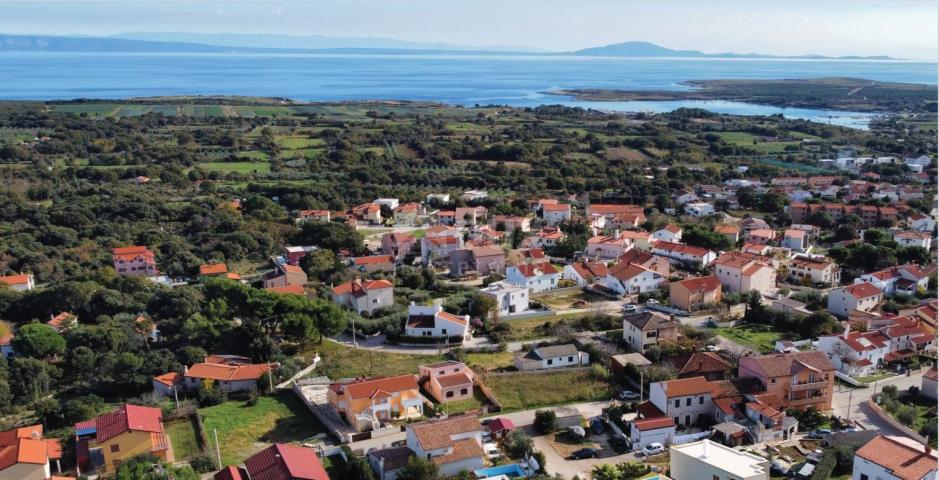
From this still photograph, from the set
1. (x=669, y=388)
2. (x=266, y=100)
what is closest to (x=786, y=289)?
(x=669, y=388)

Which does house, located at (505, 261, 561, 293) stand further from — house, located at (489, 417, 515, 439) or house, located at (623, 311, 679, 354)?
house, located at (489, 417, 515, 439)

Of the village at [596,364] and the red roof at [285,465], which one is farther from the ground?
the red roof at [285,465]

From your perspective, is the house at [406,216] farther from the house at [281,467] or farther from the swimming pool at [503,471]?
the house at [281,467]

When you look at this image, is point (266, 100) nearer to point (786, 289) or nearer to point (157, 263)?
point (157, 263)

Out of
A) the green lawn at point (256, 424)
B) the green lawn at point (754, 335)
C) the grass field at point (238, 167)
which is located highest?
the grass field at point (238, 167)

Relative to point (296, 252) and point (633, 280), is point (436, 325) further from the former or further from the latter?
point (296, 252)

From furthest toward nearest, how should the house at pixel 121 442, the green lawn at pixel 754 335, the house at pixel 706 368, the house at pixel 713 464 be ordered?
the green lawn at pixel 754 335
the house at pixel 706 368
the house at pixel 121 442
the house at pixel 713 464

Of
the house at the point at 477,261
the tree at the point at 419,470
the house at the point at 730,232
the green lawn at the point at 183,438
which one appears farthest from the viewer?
the house at the point at 730,232

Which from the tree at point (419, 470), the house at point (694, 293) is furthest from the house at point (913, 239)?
the tree at point (419, 470)
